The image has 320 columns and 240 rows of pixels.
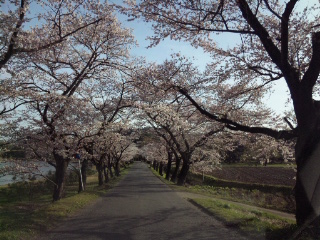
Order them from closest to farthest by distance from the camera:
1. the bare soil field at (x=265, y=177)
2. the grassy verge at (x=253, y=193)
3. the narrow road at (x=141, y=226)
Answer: the narrow road at (x=141, y=226)
the grassy verge at (x=253, y=193)
the bare soil field at (x=265, y=177)

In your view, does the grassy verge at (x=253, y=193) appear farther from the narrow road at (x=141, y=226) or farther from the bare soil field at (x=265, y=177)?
the narrow road at (x=141, y=226)

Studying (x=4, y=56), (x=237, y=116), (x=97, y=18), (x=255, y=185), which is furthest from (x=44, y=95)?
(x=255, y=185)

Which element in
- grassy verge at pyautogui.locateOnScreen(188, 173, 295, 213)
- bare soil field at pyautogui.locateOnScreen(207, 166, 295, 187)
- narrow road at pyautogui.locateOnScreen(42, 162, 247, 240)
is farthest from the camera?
bare soil field at pyautogui.locateOnScreen(207, 166, 295, 187)

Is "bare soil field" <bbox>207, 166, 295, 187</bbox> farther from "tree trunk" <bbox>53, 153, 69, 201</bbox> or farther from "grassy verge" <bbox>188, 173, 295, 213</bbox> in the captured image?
"tree trunk" <bbox>53, 153, 69, 201</bbox>

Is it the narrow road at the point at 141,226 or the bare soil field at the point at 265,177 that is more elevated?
the narrow road at the point at 141,226

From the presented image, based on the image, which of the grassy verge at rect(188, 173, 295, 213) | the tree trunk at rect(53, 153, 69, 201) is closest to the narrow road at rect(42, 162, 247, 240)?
the tree trunk at rect(53, 153, 69, 201)

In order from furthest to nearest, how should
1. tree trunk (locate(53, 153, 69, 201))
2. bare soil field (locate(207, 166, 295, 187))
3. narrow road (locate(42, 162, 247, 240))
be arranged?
bare soil field (locate(207, 166, 295, 187)) < tree trunk (locate(53, 153, 69, 201)) < narrow road (locate(42, 162, 247, 240))

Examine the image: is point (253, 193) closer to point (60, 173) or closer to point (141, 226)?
point (60, 173)

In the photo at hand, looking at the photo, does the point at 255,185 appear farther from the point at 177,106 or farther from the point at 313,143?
the point at 313,143

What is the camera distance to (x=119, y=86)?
17.7 meters

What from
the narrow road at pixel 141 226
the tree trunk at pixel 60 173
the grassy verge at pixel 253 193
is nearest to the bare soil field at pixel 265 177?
the grassy verge at pixel 253 193

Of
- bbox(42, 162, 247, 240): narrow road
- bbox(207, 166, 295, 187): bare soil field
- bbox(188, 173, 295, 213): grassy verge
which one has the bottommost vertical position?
bbox(188, 173, 295, 213): grassy verge

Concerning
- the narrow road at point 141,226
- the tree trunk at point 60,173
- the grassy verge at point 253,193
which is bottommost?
the grassy verge at point 253,193

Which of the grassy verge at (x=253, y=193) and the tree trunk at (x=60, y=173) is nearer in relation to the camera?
the tree trunk at (x=60, y=173)
